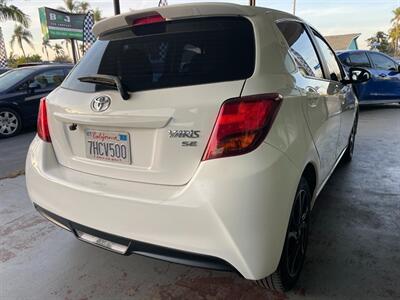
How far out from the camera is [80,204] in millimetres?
1946

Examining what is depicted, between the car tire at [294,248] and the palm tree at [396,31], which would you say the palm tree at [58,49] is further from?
the car tire at [294,248]

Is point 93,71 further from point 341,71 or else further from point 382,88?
point 382,88

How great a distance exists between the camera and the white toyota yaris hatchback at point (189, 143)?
64.9 inches

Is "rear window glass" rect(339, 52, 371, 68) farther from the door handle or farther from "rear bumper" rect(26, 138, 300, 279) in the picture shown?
"rear bumper" rect(26, 138, 300, 279)

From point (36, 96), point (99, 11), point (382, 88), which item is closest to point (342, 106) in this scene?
point (36, 96)

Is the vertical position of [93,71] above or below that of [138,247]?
above

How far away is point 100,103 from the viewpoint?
75.9 inches

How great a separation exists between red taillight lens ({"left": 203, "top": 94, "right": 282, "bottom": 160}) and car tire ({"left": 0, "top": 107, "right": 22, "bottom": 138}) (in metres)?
6.34

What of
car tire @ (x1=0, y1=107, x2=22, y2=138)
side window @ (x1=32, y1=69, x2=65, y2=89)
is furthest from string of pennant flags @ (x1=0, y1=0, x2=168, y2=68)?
car tire @ (x1=0, y1=107, x2=22, y2=138)

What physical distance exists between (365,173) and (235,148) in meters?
3.11

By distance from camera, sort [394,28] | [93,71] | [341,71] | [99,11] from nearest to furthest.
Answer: [93,71]
[341,71]
[99,11]
[394,28]

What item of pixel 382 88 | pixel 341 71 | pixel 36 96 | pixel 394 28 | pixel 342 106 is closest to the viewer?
pixel 342 106

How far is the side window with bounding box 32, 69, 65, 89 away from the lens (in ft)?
24.0

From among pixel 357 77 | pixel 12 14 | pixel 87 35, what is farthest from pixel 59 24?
pixel 357 77
